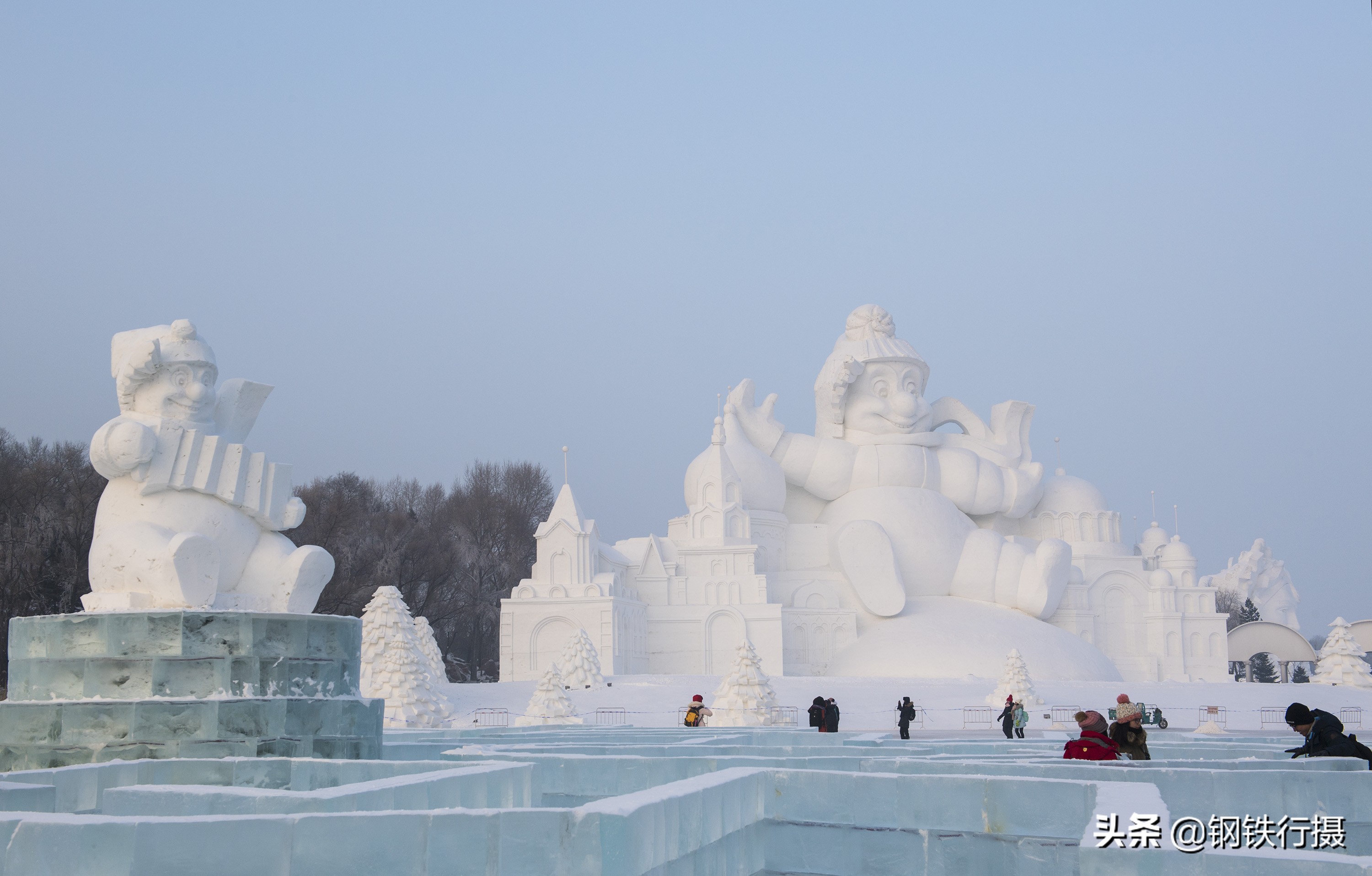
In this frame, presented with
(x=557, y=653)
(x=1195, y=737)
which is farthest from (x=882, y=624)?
(x=1195, y=737)

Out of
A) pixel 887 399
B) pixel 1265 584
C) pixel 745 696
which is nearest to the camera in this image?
pixel 745 696

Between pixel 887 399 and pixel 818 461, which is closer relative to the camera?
pixel 818 461

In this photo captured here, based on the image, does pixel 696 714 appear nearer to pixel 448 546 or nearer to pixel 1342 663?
pixel 1342 663

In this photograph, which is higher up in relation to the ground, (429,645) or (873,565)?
(873,565)

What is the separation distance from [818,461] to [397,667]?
65.3ft

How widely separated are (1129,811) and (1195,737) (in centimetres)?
986

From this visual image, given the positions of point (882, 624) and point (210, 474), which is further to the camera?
point (882, 624)

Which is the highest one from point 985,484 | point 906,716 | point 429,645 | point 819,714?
point 985,484

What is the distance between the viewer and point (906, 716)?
20875mm

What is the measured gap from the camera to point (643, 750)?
1073 cm

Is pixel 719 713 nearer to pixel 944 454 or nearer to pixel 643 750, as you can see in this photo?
pixel 643 750

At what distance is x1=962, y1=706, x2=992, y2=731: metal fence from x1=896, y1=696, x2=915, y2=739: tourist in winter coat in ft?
23.9

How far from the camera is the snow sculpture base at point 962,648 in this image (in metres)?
36.3

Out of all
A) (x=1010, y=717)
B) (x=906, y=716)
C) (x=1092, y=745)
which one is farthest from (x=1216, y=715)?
(x=1092, y=745)
